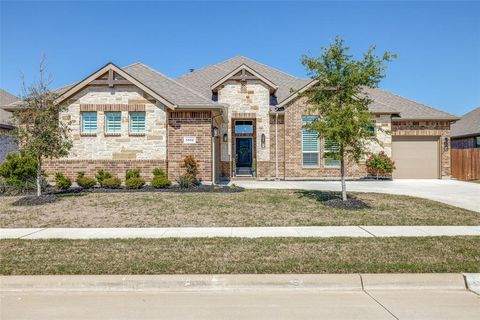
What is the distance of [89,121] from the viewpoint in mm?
16375

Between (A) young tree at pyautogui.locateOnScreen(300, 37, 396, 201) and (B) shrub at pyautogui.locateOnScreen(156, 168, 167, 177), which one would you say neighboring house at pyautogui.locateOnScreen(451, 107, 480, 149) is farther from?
(B) shrub at pyautogui.locateOnScreen(156, 168, 167, 177)

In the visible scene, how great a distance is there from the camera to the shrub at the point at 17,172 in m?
13.4

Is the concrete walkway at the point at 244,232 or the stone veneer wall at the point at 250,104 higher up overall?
the stone veneer wall at the point at 250,104

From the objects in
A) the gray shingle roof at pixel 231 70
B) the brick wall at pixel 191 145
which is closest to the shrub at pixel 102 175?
the brick wall at pixel 191 145

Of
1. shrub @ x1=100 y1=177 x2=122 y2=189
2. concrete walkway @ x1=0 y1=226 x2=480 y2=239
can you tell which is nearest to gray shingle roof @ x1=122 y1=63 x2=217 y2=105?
shrub @ x1=100 y1=177 x2=122 y2=189

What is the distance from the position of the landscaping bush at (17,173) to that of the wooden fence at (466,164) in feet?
81.1

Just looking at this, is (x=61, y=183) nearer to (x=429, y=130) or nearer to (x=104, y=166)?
(x=104, y=166)

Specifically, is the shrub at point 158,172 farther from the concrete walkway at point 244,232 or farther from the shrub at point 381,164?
the shrub at point 381,164

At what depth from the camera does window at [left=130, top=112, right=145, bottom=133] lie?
16250mm

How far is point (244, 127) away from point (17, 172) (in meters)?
11.9

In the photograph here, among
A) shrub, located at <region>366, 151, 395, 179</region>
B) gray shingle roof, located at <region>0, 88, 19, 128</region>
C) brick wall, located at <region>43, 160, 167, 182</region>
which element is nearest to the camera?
brick wall, located at <region>43, 160, 167, 182</region>

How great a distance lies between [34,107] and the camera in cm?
1198
